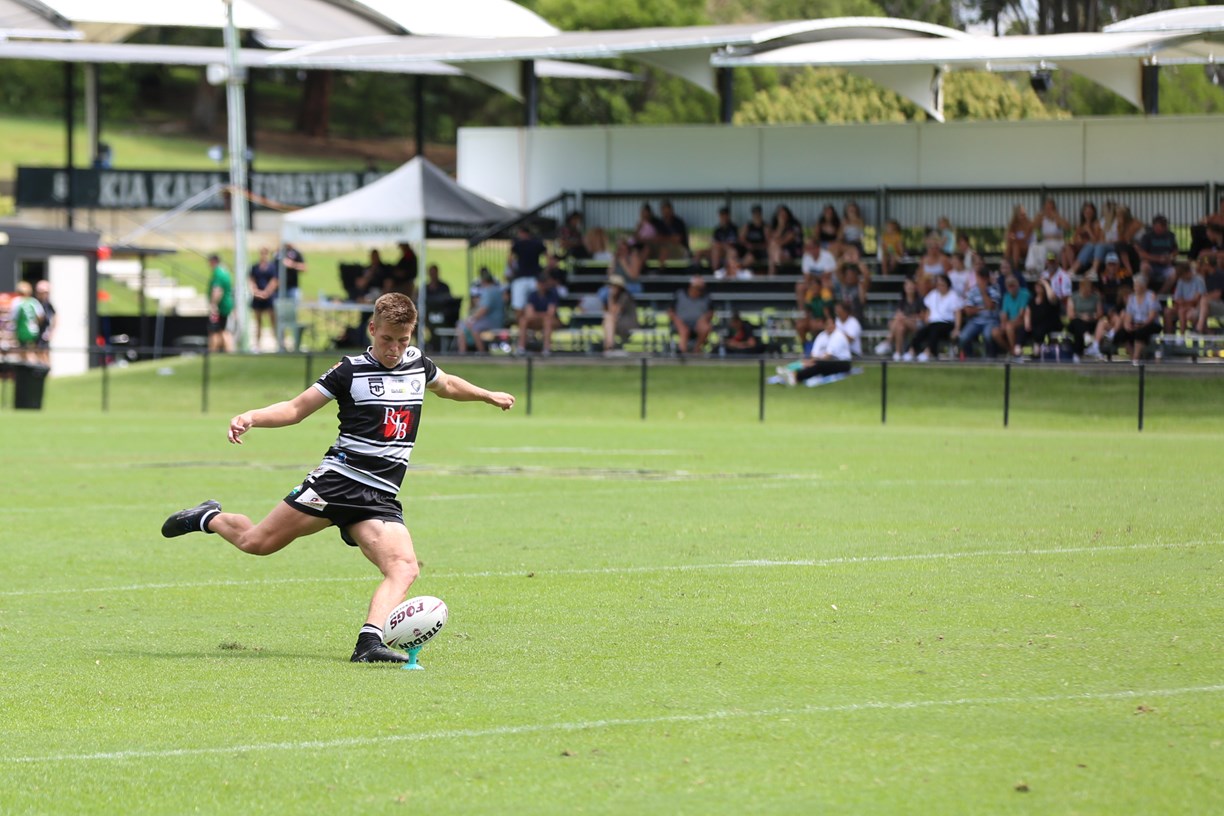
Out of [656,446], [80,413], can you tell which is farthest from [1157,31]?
[80,413]

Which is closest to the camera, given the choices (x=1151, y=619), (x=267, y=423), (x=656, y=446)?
(x=267, y=423)

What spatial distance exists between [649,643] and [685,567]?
313 cm

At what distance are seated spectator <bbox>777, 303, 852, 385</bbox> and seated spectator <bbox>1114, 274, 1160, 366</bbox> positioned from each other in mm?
4281

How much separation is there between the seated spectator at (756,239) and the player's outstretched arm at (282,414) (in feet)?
85.0

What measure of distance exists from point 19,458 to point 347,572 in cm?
1036

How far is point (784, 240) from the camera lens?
3428 centimetres

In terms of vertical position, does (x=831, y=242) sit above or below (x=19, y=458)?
above

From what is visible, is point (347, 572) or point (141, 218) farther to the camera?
point (141, 218)

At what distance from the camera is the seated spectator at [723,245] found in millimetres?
34438

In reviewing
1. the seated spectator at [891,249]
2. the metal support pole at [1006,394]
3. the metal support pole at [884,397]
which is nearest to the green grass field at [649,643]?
the metal support pole at [1006,394]

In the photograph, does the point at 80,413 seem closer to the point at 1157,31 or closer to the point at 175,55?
the point at 1157,31

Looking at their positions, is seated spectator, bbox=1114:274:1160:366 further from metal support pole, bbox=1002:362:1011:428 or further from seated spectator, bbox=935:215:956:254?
seated spectator, bbox=935:215:956:254

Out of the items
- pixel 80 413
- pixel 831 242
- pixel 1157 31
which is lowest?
pixel 80 413

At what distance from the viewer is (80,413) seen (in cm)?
3148
